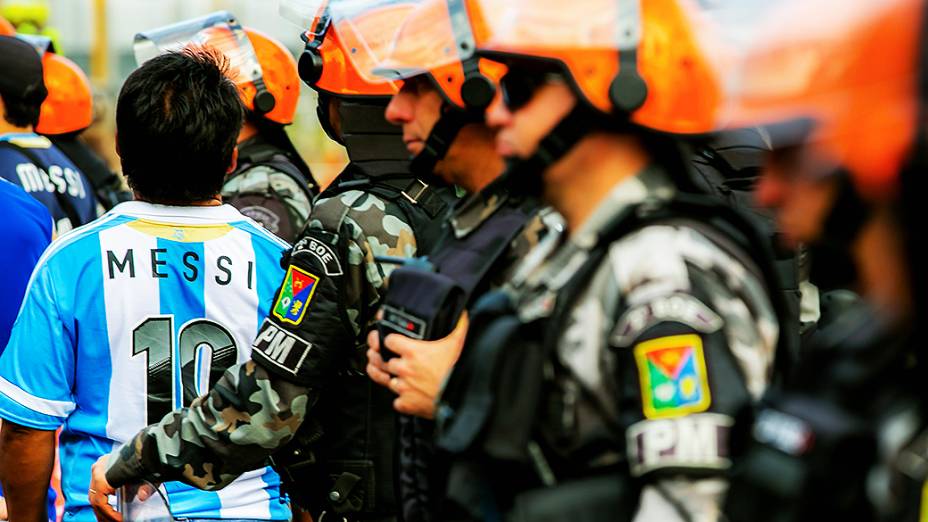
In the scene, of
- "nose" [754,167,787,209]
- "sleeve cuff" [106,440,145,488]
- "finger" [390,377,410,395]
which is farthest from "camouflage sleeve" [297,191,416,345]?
"nose" [754,167,787,209]

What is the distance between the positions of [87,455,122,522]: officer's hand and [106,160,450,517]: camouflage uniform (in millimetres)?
28

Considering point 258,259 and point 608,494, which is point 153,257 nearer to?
point 258,259

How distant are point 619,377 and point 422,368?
2.54 ft

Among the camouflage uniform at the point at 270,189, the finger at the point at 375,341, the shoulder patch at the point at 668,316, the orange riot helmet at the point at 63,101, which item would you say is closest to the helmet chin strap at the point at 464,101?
the finger at the point at 375,341

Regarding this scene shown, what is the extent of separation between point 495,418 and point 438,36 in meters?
1.28

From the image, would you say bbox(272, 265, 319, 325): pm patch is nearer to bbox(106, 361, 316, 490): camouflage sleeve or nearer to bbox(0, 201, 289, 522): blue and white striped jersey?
bbox(106, 361, 316, 490): camouflage sleeve

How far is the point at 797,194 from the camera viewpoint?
74.2 inches

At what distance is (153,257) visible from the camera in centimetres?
373

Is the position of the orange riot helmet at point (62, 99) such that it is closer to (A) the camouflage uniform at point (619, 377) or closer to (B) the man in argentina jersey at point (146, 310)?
(B) the man in argentina jersey at point (146, 310)

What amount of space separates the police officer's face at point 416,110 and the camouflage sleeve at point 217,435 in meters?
0.68

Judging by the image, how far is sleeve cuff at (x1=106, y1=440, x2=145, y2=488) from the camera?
11.4 feet

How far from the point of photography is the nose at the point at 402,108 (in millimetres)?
3482

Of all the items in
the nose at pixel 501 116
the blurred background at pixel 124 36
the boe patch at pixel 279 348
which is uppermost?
the nose at pixel 501 116

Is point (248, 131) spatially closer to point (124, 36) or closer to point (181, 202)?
point (181, 202)
